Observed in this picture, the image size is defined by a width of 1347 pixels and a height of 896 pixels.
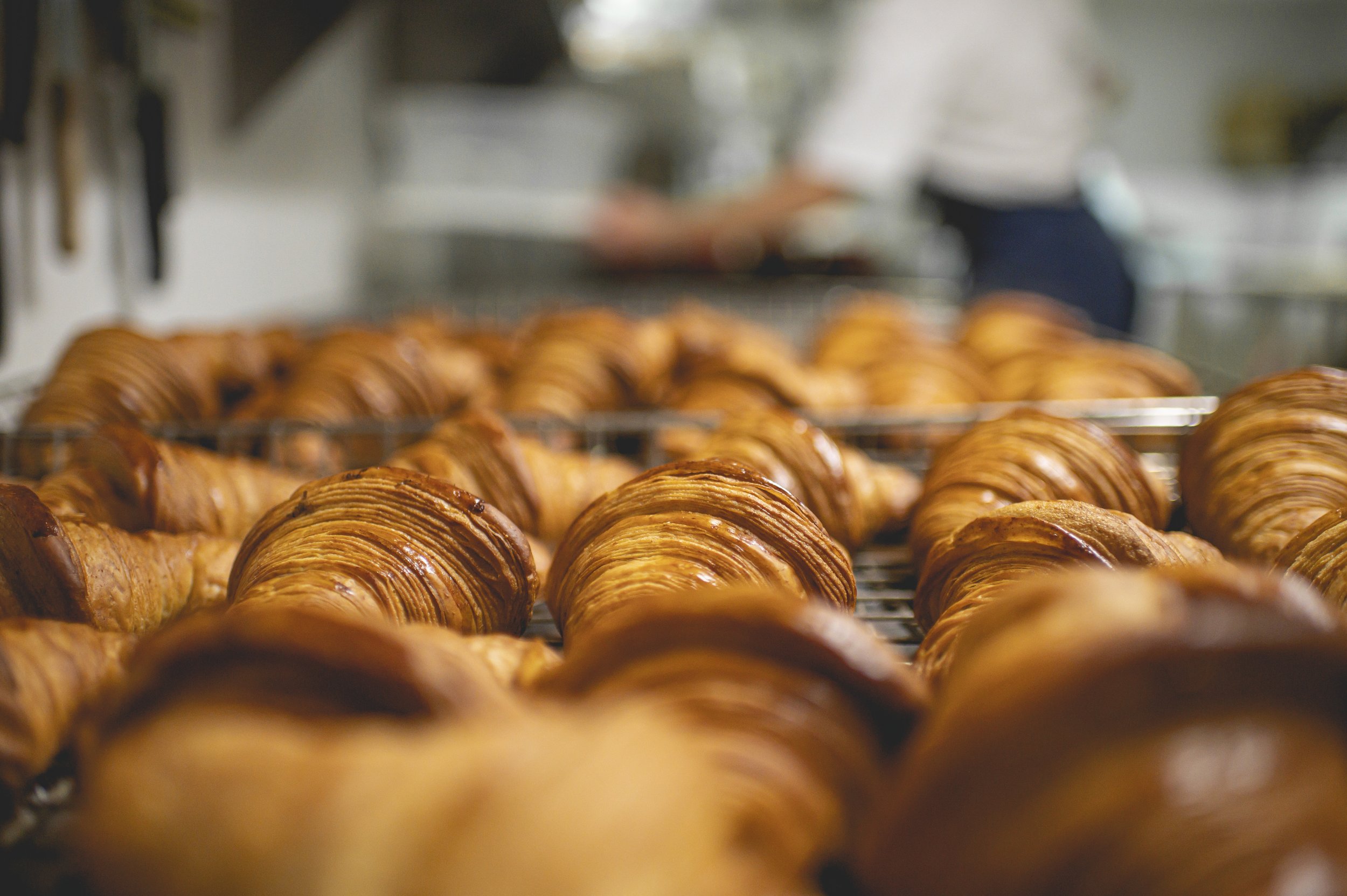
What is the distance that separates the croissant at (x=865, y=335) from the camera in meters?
2.11

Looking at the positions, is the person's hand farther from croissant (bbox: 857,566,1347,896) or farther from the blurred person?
croissant (bbox: 857,566,1347,896)

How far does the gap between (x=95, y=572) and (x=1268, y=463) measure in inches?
44.8

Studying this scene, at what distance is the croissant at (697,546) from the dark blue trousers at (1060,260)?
8.58 feet

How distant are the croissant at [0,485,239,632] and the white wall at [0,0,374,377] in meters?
1.11

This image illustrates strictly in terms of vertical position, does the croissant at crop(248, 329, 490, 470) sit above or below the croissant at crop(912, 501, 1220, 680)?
below

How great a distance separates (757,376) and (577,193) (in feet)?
10.1

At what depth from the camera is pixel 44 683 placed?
27.1 inches

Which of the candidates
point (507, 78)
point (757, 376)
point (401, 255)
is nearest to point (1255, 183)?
point (507, 78)

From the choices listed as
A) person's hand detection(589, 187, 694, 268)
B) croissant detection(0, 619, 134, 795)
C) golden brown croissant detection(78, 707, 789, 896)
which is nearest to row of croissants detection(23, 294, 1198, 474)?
croissant detection(0, 619, 134, 795)

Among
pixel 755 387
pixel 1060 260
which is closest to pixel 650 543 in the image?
pixel 755 387

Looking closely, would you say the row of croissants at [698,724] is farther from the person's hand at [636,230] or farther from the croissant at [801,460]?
the person's hand at [636,230]

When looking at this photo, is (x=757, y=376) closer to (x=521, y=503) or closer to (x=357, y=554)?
(x=521, y=503)

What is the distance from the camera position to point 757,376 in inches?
66.6

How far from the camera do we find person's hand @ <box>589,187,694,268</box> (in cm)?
353
